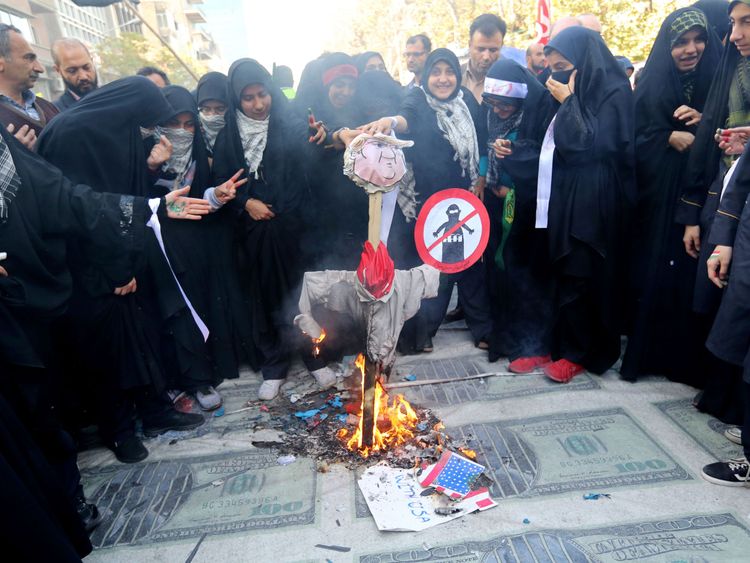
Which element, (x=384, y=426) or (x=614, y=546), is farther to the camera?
(x=384, y=426)

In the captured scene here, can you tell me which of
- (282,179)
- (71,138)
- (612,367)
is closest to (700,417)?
(612,367)

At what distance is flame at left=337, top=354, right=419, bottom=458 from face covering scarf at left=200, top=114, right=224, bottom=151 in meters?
1.94

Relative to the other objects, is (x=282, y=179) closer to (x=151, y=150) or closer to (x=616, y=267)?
(x=151, y=150)

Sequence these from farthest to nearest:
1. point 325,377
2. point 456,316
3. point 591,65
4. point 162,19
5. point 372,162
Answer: point 162,19
point 456,316
point 325,377
point 591,65
point 372,162

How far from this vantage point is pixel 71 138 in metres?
2.61

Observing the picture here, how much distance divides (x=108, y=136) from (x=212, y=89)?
1.04m

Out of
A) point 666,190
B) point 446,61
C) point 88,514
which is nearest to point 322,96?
point 446,61

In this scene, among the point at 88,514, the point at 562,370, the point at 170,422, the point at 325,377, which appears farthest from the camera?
the point at 325,377

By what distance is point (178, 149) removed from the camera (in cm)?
332

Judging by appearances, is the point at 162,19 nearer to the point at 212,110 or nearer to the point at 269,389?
the point at 212,110

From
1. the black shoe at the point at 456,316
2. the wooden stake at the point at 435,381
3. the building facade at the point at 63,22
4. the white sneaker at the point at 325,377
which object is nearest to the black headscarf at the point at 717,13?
the wooden stake at the point at 435,381

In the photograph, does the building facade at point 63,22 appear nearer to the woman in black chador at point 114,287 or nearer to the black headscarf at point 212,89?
the black headscarf at point 212,89

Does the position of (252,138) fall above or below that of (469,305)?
above

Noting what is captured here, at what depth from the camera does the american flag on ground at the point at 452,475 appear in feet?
8.21
